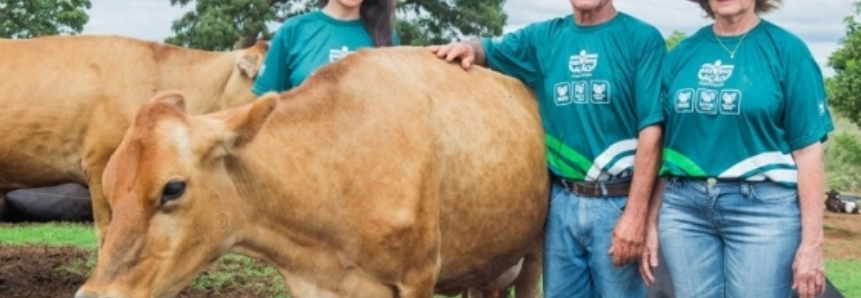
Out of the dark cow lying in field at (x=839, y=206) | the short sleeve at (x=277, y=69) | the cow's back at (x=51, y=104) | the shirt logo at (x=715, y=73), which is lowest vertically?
the dark cow lying in field at (x=839, y=206)

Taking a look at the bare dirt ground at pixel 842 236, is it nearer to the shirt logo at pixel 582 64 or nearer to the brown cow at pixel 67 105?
the brown cow at pixel 67 105

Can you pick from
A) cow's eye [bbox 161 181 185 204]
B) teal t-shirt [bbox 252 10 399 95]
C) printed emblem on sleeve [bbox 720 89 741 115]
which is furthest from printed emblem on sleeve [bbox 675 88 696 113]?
cow's eye [bbox 161 181 185 204]

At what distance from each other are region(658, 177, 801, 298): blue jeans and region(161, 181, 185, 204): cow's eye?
214cm

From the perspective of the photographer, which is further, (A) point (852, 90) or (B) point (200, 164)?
(A) point (852, 90)

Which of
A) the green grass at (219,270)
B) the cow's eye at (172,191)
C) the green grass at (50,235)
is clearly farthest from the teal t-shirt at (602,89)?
the green grass at (50,235)

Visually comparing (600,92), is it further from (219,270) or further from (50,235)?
(50,235)

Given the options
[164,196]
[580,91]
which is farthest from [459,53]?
[164,196]

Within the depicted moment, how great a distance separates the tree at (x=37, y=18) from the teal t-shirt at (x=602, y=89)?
26.2 m

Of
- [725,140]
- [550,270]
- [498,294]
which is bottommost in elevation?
[498,294]

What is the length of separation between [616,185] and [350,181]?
4.40ft

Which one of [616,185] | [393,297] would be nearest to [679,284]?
[616,185]

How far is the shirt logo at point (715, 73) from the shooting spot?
16.0 ft

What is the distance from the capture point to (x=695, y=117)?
496cm

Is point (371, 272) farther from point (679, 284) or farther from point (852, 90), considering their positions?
point (852, 90)
